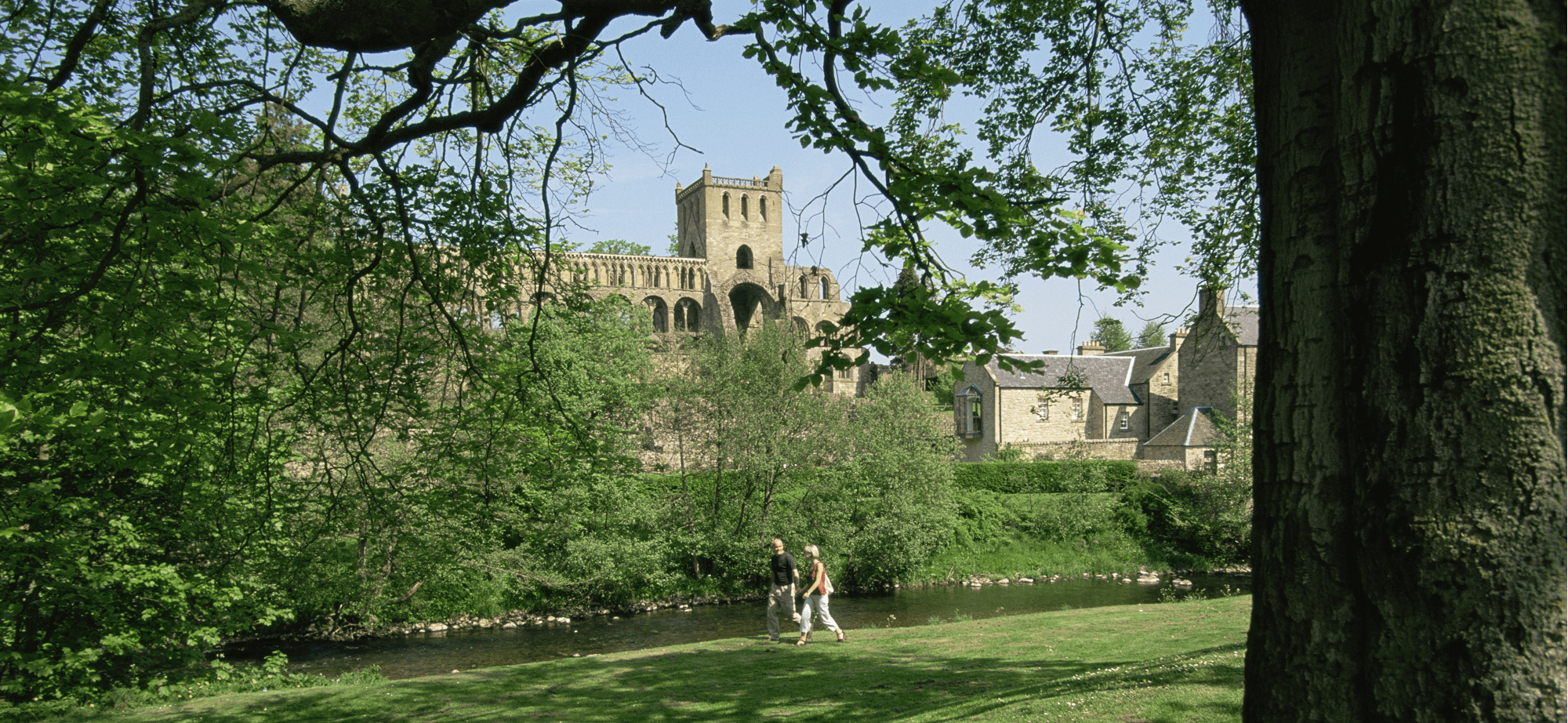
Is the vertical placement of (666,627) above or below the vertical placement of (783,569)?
below

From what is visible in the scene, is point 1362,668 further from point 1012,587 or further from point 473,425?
point 1012,587

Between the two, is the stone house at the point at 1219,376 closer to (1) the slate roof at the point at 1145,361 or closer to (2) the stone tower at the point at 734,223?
(1) the slate roof at the point at 1145,361

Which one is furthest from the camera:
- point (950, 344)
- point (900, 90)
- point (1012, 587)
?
point (1012, 587)

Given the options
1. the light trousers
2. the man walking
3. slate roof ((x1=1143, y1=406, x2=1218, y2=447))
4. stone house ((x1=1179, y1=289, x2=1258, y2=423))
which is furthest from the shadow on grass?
slate roof ((x1=1143, y1=406, x2=1218, y2=447))

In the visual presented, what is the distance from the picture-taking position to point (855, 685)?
31.2ft

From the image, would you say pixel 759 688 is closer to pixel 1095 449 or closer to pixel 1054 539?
pixel 1054 539

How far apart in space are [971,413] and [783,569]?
37583 mm

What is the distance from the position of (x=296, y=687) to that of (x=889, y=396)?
75.1ft

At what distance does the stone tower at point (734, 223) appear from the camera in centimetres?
7294

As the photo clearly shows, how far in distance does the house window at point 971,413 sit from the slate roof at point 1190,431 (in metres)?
8.95

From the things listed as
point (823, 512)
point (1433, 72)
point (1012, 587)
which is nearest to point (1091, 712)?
point (1433, 72)

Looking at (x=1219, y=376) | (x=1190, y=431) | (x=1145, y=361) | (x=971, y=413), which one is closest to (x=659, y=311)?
(x=971, y=413)

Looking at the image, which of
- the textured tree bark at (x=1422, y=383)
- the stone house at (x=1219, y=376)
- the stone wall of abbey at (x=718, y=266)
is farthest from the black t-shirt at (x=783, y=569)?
the stone wall of abbey at (x=718, y=266)

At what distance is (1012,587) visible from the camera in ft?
101
